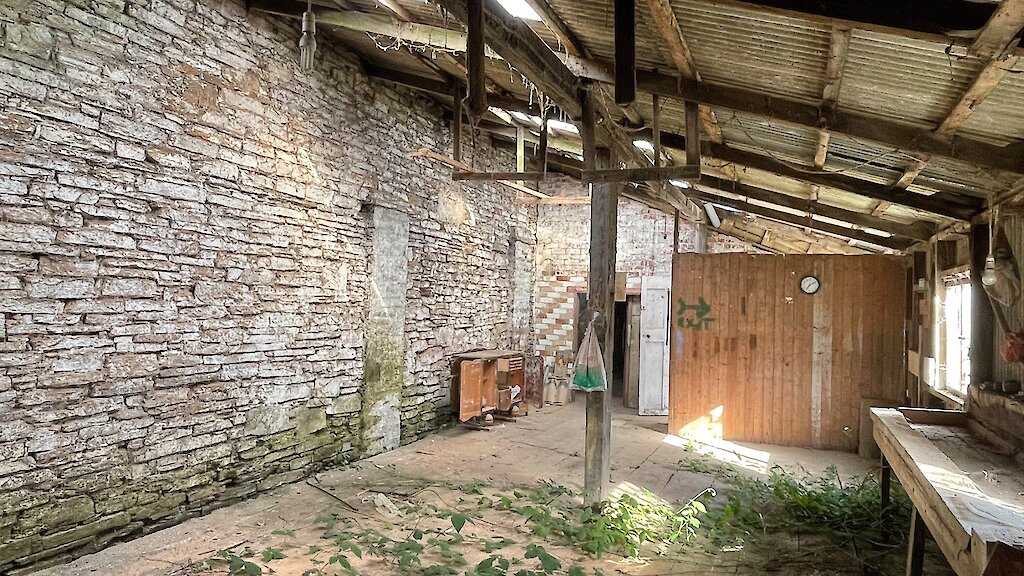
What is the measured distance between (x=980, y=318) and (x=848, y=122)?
2.07m

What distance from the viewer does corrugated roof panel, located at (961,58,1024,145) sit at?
2.65 meters

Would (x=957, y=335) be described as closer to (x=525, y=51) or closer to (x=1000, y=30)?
(x=1000, y=30)

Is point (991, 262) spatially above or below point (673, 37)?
below

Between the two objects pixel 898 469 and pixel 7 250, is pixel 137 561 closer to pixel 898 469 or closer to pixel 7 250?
pixel 7 250

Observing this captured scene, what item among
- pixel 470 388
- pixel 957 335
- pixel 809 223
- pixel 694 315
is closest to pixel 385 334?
pixel 470 388

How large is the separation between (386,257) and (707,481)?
386 cm

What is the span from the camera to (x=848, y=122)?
3.62m

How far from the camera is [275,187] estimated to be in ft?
17.4

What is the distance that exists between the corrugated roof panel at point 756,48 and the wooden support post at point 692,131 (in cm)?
28

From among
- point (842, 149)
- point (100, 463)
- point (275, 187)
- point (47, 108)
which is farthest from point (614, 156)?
point (100, 463)

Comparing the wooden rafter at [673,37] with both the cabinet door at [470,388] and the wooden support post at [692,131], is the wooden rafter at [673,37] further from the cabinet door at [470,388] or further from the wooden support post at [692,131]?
the cabinet door at [470,388]

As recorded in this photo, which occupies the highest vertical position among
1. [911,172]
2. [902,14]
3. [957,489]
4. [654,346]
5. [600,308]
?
[902,14]

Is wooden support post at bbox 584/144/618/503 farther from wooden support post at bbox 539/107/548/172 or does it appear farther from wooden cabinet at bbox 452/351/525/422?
wooden cabinet at bbox 452/351/525/422

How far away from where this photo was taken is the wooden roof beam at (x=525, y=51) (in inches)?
116
